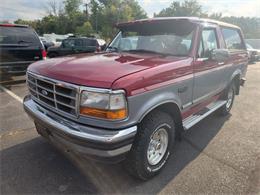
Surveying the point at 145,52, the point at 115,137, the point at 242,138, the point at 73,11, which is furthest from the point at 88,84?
the point at 73,11

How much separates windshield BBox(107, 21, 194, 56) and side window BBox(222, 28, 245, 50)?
156cm

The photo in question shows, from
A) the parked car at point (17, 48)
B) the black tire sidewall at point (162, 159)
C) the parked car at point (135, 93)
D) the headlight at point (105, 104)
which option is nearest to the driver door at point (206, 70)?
the parked car at point (135, 93)

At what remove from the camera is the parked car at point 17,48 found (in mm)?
7352

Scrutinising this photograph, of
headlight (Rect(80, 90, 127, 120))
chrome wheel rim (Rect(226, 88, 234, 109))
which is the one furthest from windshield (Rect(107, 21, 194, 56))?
chrome wheel rim (Rect(226, 88, 234, 109))

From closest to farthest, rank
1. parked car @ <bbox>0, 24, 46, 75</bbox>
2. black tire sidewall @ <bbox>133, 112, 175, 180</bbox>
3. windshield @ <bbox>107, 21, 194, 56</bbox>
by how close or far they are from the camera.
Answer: black tire sidewall @ <bbox>133, 112, 175, 180</bbox> → windshield @ <bbox>107, 21, 194, 56</bbox> → parked car @ <bbox>0, 24, 46, 75</bbox>

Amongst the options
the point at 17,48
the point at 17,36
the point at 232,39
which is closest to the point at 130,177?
the point at 232,39

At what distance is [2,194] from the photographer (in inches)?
102

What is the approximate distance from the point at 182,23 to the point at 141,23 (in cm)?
78

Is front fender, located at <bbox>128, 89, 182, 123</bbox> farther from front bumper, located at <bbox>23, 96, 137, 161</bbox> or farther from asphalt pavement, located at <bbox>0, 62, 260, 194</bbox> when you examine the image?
asphalt pavement, located at <bbox>0, 62, 260, 194</bbox>

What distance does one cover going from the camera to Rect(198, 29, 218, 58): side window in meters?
3.60

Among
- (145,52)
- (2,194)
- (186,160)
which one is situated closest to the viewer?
(2,194)

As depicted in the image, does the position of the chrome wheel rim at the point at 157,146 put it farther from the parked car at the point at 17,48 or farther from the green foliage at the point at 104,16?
the green foliage at the point at 104,16

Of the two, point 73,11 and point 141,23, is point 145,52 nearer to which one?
point 141,23

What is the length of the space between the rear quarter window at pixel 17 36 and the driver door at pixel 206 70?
602 centimetres
